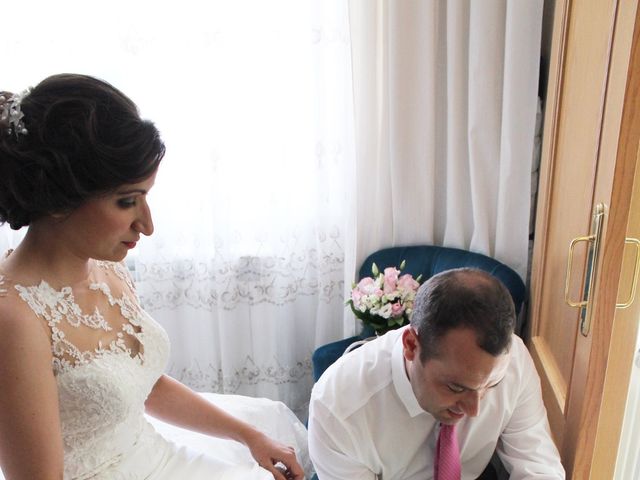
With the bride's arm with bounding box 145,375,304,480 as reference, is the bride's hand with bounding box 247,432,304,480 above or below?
below

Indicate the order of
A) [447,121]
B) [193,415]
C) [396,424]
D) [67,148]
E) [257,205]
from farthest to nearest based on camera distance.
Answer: [257,205], [447,121], [193,415], [396,424], [67,148]

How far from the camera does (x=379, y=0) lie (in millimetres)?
1800

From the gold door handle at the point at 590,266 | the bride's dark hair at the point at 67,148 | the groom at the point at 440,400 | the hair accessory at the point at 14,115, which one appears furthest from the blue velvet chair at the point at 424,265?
the hair accessory at the point at 14,115

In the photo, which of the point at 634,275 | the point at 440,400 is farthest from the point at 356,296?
the point at 634,275

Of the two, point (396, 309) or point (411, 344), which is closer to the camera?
point (411, 344)

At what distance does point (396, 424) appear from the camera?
1218 mm

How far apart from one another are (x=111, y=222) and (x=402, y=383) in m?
0.67

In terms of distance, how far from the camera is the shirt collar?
1.15 metres

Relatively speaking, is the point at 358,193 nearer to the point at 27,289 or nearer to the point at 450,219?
the point at 450,219

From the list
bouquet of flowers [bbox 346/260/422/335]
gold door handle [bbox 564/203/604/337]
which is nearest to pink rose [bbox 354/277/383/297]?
bouquet of flowers [bbox 346/260/422/335]

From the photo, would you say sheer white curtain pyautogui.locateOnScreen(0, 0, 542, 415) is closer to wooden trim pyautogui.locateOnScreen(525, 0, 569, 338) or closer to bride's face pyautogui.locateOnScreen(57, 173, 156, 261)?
wooden trim pyautogui.locateOnScreen(525, 0, 569, 338)

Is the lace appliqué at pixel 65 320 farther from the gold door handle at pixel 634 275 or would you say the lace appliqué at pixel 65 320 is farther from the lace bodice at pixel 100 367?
the gold door handle at pixel 634 275

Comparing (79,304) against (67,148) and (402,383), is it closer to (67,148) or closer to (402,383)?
(67,148)

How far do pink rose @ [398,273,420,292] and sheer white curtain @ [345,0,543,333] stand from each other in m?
0.23
